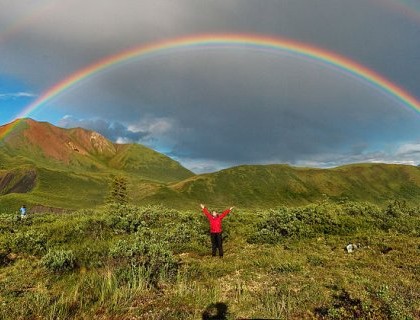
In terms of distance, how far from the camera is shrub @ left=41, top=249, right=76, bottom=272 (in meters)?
15.4

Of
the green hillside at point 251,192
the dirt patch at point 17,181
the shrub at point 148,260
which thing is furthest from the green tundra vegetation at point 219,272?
the dirt patch at point 17,181

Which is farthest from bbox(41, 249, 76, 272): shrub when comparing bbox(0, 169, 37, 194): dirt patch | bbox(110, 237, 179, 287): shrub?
bbox(0, 169, 37, 194): dirt patch

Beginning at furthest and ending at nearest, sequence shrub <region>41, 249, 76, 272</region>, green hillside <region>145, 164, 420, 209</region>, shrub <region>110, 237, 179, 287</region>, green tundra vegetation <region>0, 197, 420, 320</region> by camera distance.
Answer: green hillside <region>145, 164, 420, 209</region> → shrub <region>41, 249, 76, 272</region> → shrub <region>110, 237, 179, 287</region> → green tundra vegetation <region>0, 197, 420, 320</region>

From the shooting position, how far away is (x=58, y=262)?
1540 centimetres

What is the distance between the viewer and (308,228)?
25.9 m

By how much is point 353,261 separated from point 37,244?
16.5m

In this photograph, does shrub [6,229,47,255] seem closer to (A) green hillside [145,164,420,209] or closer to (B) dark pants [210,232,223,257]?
(B) dark pants [210,232,223,257]

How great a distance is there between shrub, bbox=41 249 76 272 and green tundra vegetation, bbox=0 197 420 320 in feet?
0.15

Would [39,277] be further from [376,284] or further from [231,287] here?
[376,284]

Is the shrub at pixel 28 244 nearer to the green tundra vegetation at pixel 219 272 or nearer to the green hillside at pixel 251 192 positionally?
the green tundra vegetation at pixel 219 272

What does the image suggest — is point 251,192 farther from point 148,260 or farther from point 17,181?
point 148,260

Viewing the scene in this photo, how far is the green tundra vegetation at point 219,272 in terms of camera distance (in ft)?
36.2

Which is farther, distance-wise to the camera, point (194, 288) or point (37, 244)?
point (37, 244)

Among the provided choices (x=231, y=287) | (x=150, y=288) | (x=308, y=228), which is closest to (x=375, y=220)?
(x=308, y=228)
